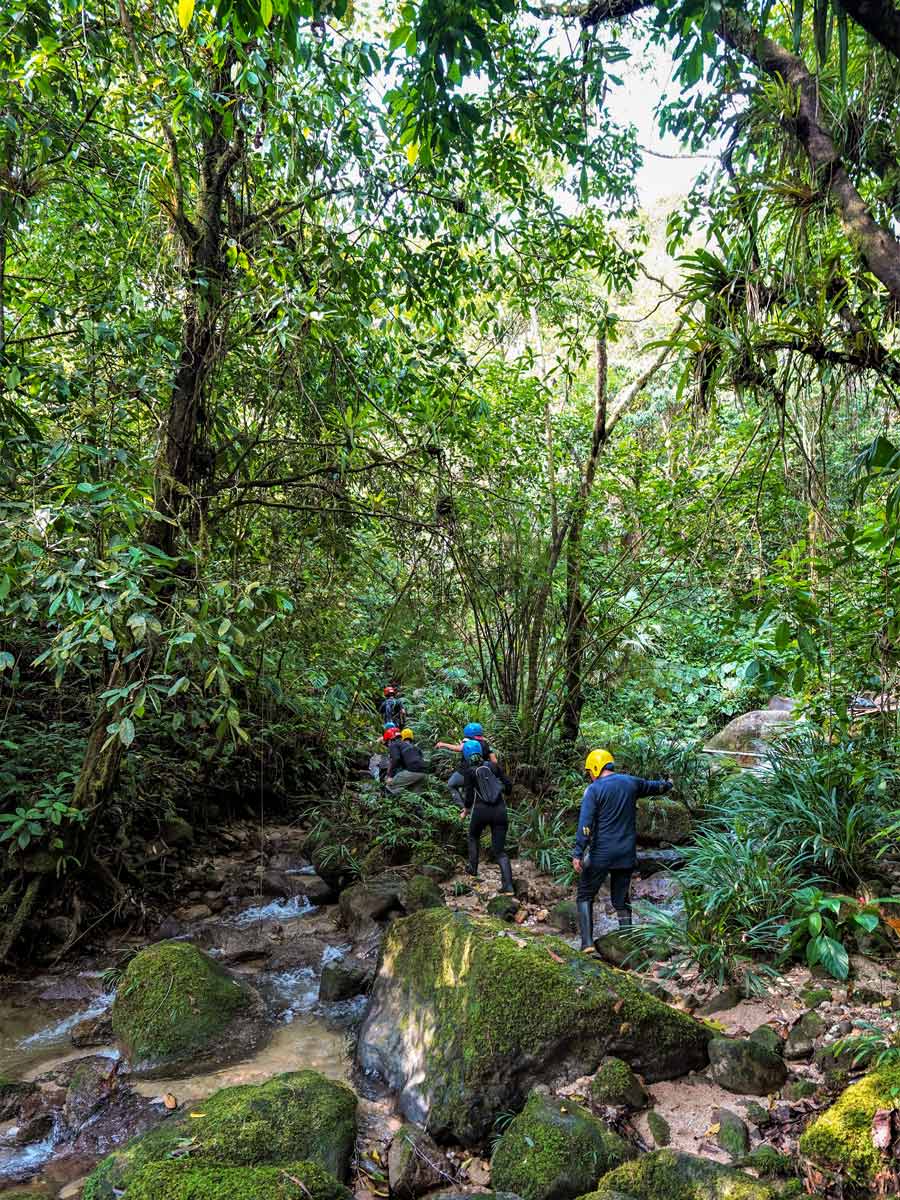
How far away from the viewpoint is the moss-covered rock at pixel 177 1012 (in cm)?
495

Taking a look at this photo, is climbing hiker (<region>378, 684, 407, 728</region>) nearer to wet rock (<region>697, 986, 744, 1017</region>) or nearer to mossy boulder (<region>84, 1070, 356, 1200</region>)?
wet rock (<region>697, 986, 744, 1017</region>)

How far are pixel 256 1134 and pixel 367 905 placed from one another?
3.46m

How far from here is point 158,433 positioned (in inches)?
235

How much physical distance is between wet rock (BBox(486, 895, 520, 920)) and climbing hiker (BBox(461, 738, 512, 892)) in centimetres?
44

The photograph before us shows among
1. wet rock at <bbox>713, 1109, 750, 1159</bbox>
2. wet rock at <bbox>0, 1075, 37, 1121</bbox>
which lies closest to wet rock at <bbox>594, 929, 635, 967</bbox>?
wet rock at <bbox>713, 1109, 750, 1159</bbox>

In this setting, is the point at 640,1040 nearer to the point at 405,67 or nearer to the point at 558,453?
the point at 405,67

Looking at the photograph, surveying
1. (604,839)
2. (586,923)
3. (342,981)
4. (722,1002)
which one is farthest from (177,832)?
(722,1002)

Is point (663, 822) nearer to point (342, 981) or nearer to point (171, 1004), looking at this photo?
point (342, 981)

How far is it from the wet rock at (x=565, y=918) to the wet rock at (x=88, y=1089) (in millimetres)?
3790

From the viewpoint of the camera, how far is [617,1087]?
402 cm

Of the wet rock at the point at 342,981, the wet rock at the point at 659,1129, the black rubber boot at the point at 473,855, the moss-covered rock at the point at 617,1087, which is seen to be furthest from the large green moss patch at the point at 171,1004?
the black rubber boot at the point at 473,855

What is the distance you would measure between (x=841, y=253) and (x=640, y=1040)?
183 inches

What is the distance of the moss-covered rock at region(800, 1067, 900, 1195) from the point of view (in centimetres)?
307

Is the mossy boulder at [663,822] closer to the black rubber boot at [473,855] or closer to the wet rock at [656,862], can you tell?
the wet rock at [656,862]
